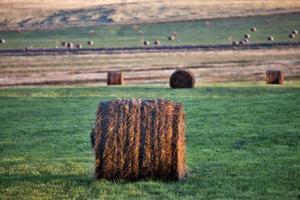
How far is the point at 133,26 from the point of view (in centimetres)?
10944

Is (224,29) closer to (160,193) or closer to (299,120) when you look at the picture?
(299,120)

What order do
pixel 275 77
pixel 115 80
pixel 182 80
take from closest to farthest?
pixel 182 80 < pixel 275 77 < pixel 115 80

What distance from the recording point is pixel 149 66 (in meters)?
52.6

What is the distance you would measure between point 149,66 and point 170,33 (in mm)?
48809

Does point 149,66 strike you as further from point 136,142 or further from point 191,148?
point 136,142

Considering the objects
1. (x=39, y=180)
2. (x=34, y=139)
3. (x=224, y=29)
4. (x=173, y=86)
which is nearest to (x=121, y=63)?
(x=173, y=86)

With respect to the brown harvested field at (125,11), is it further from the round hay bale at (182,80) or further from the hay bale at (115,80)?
the round hay bale at (182,80)

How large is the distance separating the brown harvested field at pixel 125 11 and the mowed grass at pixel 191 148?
297 feet

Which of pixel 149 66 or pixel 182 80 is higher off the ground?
pixel 182 80

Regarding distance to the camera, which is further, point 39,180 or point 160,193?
point 39,180

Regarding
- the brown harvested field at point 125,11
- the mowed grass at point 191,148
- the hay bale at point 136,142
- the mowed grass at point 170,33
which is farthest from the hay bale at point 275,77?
the brown harvested field at point 125,11

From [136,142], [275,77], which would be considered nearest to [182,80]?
[275,77]

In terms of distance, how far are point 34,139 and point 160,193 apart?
7.55m

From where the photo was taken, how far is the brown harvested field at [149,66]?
43.0 meters
